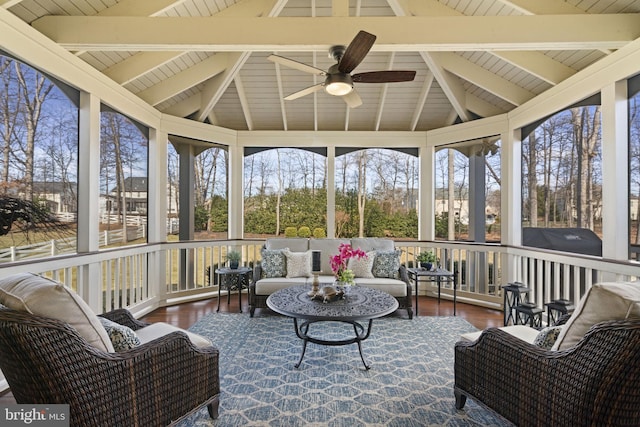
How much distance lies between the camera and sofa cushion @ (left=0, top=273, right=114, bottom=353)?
4.91ft

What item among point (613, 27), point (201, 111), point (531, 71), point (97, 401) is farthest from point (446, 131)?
point (97, 401)

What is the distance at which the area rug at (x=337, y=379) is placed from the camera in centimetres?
221

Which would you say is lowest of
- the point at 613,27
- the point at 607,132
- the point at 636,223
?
the point at 636,223

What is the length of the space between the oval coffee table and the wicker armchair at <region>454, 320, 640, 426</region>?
38.2 inches

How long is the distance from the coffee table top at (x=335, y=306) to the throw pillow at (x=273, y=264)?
1.15m

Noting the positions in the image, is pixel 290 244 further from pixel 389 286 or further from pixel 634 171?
pixel 634 171

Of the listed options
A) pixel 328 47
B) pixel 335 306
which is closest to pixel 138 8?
pixel 328 47

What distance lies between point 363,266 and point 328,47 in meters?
2.90

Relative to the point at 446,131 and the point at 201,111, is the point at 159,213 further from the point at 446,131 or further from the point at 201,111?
the point at 446,131

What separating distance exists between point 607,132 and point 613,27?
99 cm

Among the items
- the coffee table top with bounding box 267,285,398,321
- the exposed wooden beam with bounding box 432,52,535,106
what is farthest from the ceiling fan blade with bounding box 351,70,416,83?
the coffee table top with bounding box 267,285,398,321

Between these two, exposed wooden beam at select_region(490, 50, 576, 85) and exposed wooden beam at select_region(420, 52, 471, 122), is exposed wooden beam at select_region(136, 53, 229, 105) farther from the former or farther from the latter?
exposed wooden beam at select_region(490, 50, 576, 85)

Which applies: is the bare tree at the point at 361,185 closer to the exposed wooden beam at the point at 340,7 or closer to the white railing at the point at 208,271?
the white railing at the point at 208,271

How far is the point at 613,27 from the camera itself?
2.97 meters
